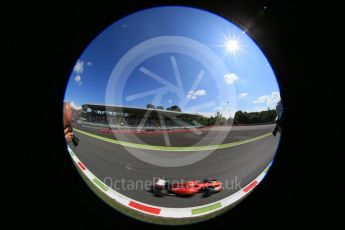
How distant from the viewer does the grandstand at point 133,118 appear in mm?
17969

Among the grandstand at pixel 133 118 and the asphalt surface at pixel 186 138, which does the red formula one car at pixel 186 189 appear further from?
the grandstand at pixel 133 118

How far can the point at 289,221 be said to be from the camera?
122 centimetres

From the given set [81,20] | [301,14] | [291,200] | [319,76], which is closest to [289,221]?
[291,200]

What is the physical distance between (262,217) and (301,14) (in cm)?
158

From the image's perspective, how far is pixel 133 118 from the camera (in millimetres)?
21203

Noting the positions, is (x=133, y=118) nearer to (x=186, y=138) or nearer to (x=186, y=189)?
(x=186, y=138)

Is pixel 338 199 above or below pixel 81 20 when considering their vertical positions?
below

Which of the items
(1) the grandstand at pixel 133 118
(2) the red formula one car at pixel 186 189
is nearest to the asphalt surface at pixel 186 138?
(1) the grandstand at pixel 133 118

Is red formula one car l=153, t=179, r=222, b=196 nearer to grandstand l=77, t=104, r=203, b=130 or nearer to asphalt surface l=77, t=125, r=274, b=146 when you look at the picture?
asphalt surface l=77, t=125, r=274, b=146

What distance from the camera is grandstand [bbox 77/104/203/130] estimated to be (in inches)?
707

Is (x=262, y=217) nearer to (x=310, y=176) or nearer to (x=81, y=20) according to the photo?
(x=310, y=176)

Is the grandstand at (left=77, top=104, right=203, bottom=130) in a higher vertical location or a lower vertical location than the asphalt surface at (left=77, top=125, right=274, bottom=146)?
higher

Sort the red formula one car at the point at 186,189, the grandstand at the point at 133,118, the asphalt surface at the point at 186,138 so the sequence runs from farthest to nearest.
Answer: the grandstand at the point at 133,118 < the asphalt surface at the point at 186,138 < the red formula one car at the point at 186,189

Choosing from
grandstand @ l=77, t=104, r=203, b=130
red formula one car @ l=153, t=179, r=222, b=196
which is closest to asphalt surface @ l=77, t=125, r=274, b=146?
grandstand @ l=77, t=104, r=203, b=130
